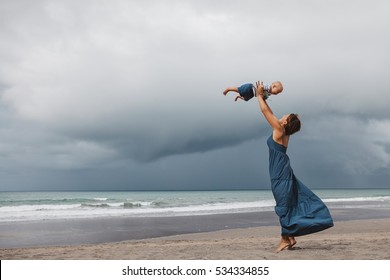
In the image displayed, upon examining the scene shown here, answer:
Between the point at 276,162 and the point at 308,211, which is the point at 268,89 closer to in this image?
the point at 276,162

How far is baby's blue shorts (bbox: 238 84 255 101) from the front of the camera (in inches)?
228

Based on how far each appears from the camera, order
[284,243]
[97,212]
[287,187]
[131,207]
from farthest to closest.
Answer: [131,207] < [97,212] < [284,243] < [287,187]

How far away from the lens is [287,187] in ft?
19.0

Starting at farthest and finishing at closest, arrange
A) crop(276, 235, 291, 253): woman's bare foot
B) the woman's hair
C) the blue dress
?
1. crop(276, 235, 291, 253): woman's bare foot
2. the woman's hair
3. the blue dress

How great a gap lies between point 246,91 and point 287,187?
1444mm

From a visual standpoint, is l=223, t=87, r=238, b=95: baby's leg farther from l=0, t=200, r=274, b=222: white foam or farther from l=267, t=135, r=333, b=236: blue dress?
l=0, t=200, r=274, b=222: white foam

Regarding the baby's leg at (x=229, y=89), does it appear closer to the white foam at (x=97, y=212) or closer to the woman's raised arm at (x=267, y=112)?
the woman's raised arm at (x=267, y=112)

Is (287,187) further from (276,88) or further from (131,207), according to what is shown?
(131,207)

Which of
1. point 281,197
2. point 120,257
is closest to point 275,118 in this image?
point 281,197

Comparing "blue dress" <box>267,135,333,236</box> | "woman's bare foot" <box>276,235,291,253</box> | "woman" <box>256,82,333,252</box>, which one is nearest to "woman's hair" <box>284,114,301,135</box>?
"woman" <box>256,82,333,252</box>

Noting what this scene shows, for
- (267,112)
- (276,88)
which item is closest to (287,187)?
(267,112)

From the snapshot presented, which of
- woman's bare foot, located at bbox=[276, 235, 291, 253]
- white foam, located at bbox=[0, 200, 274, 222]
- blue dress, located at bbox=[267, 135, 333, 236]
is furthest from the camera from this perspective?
white foam, located at bbox=[0, 200, 274, 222]

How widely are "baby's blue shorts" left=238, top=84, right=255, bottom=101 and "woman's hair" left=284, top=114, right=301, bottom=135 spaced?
63 cm

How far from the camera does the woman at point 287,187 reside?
227 inches
